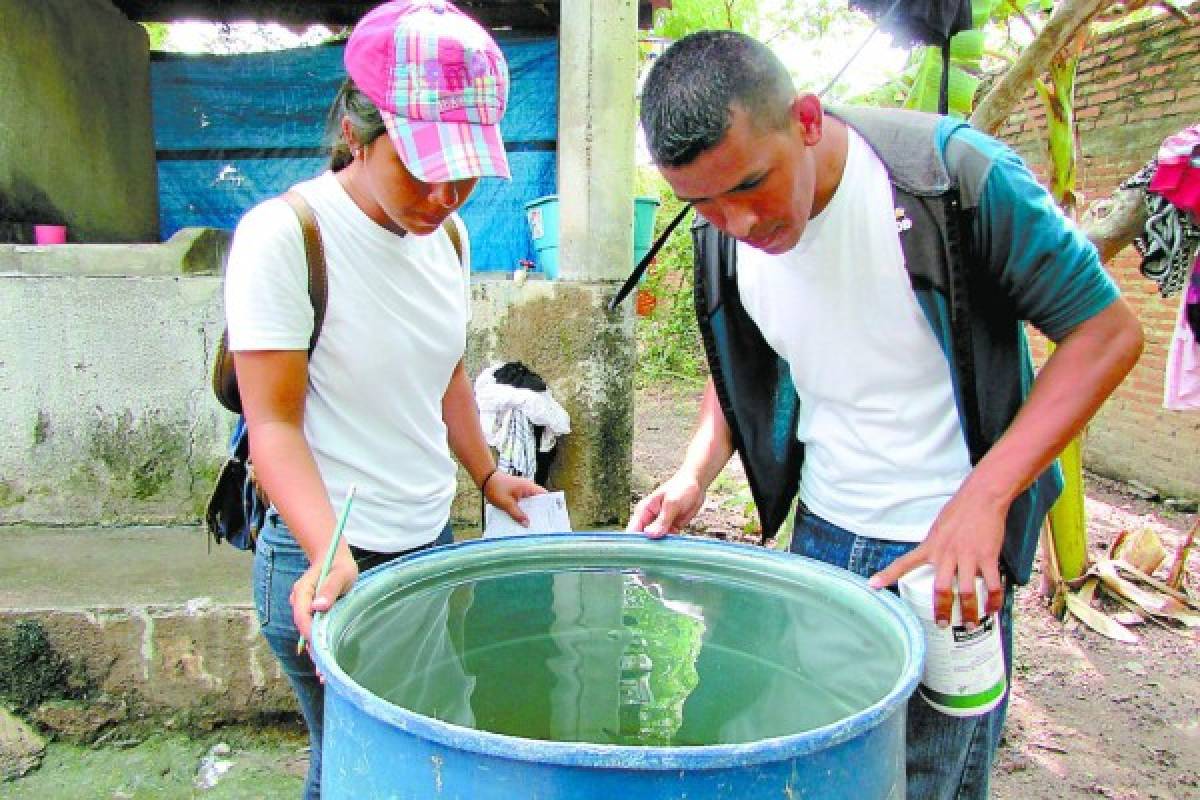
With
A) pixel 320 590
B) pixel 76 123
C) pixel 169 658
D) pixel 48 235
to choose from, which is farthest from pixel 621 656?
pixel 76 123

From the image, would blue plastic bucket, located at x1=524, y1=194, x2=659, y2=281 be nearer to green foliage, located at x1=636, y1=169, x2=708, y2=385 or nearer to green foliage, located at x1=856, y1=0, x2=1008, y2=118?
green foliage, located at x1=856, y1=0, x2=1008, y2=118

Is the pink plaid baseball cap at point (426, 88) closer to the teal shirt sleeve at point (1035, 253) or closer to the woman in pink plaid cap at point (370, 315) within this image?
the woman in pink plaid cap at point (370, 315)

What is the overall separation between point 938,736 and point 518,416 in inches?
87.8

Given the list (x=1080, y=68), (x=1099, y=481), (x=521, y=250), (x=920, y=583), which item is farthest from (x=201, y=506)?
(x=1080, y=68)

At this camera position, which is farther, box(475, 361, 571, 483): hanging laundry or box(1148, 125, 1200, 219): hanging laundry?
box(475, 361, 571, 483): hanging laundry

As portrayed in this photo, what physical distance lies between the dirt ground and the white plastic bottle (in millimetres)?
1758

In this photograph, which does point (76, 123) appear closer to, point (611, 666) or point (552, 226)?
point (552, 226)

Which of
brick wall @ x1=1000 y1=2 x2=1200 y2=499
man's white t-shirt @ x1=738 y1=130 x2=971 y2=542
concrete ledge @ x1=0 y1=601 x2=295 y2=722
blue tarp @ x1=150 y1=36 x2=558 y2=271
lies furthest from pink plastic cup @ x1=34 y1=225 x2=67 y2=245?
brick wall @ x1=1000 y1=2 x2=1200 y2=499

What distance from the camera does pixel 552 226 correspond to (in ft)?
12.3

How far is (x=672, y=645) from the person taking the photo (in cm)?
128

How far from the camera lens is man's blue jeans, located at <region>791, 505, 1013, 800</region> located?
131 cm

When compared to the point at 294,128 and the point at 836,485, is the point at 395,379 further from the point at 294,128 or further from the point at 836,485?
the point at 294,128

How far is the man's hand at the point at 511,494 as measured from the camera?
5.63 ft

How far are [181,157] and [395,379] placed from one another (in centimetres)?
423
